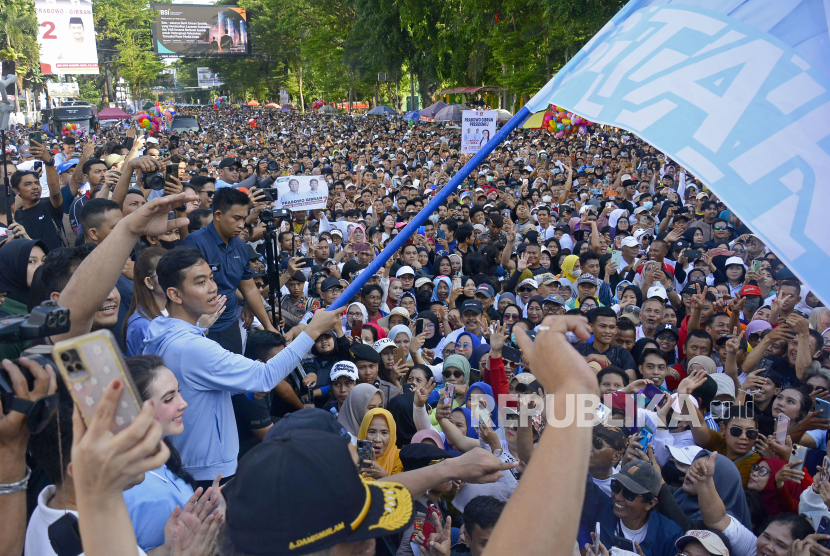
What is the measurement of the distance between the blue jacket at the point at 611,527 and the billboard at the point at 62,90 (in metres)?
52.4

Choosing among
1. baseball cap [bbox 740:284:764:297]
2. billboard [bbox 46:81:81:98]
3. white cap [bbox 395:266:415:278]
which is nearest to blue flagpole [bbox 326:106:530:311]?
white cap [bbox 395:266:415:278]

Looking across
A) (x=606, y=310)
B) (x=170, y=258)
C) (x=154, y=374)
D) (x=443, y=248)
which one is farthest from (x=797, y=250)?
(x=443, y=248)

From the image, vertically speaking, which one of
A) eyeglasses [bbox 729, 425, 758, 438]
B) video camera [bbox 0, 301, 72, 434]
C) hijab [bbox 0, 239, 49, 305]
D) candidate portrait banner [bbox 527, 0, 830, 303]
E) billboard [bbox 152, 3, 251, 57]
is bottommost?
eyeglasses [bbox 729, 425, 758, 438]

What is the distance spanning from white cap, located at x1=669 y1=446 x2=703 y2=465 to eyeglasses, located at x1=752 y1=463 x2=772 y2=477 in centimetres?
34

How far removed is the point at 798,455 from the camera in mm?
3768

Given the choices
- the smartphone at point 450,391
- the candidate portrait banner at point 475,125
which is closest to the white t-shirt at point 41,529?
the smartphone at point 450,391

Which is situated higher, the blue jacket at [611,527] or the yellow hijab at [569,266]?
the yellow hijab at [569,266]

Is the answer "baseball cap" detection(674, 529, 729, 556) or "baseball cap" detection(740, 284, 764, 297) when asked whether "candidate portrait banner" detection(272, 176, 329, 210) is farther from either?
"baseball cap" detection(674, 529, 729, 556)

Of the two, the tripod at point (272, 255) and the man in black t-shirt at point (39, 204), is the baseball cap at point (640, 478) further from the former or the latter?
the man in black t-shirt at point (39, 204)

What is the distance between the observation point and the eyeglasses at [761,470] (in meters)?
3.66

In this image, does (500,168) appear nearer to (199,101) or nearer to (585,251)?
(585,251)

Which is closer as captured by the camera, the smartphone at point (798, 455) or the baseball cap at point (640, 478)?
the baseball cap at point (640, 478)

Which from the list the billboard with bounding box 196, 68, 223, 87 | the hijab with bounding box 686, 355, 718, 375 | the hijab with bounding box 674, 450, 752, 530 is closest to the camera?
the hijab with bounding box 674, 450, 752, 530

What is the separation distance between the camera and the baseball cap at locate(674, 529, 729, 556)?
2857 mm
